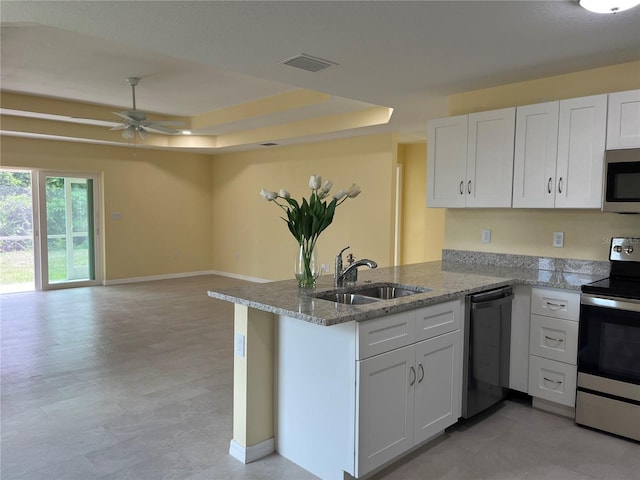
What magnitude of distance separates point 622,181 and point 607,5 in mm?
1156

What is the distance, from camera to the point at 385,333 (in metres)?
2.23

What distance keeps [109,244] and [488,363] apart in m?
6.81

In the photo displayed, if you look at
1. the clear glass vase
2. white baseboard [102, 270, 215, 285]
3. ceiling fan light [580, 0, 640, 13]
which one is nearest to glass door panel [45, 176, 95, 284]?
white baseboard [102, 270, 215, 285]

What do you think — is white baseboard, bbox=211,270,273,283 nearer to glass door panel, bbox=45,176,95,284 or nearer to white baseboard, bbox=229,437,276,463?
glass door panel, bbox=45,176,95,284

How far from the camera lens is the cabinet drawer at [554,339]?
2941 millimetres

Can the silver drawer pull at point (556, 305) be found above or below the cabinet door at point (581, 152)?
below

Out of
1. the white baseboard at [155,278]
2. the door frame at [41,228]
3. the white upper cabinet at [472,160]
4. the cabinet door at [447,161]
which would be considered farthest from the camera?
the white baseboard at [155,278]

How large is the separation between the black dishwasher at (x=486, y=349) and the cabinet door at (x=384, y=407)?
0.58 m

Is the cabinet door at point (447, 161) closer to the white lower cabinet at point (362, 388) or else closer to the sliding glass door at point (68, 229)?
the white lower cabinet at point (362, 388)

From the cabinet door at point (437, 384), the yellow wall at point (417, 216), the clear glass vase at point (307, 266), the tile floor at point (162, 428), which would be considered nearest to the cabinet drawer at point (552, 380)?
the tile floor at point (162, 428)

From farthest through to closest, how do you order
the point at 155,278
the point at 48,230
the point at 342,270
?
the point at 155,278 < the point at 48,230 < the point at 342,270

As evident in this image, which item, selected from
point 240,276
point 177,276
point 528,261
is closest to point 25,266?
point 177,276

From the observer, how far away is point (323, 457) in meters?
2.30

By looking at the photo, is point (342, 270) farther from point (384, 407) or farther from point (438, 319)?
point (384, 407)
